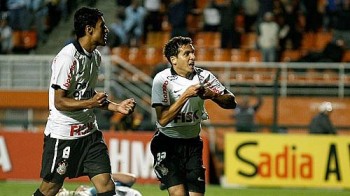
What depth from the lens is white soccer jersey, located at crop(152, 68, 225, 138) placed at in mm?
9234

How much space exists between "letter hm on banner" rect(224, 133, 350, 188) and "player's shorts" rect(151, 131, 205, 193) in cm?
743

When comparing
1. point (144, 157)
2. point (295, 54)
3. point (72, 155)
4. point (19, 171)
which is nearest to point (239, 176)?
point (144, 157)

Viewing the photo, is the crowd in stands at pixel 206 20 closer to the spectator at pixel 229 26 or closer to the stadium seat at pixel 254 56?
the spectator at pixel 229 26

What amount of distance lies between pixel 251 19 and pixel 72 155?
44.2 ft

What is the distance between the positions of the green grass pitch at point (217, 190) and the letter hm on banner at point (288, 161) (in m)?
0.22

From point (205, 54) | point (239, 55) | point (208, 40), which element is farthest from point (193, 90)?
point (208, 40)

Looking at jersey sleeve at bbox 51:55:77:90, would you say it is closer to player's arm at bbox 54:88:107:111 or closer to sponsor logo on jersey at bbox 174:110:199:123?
player's arm at bbox 54:88:107:111

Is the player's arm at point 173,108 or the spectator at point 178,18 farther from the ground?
the spectator at point 178,18

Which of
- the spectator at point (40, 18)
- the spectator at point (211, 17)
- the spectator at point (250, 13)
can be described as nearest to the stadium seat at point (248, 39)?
the spectator at point (250, 13)

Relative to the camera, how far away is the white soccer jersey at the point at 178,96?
923cm

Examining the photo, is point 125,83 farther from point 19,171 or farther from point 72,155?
point 72,155

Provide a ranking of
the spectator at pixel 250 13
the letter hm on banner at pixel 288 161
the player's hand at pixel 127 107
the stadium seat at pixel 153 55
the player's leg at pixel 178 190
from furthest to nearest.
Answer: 1. the spectator at pixel 250 13
2. the stadium seat at pixel 153 55
3. the letter hm on banner at pixel 288 161
4. the player's leg at pixel 178 190
5. the player's hand at pixel 127 107

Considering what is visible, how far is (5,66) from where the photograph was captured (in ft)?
68.5

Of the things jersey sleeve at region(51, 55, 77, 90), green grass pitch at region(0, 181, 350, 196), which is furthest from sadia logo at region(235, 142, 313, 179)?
jersey sleeve at region(51, 55, 77, 90)
